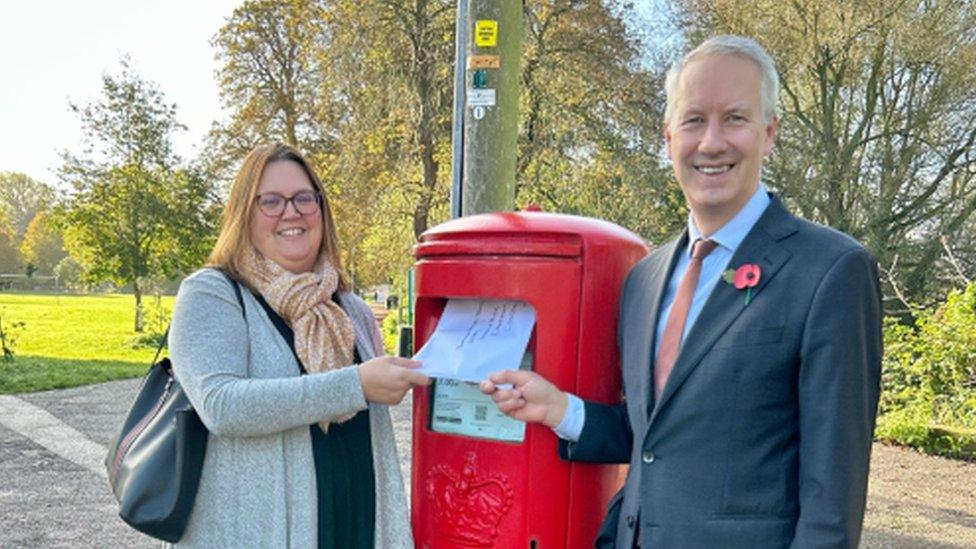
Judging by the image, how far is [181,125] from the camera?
Result: 2020 cm

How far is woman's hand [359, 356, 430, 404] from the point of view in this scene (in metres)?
1.93

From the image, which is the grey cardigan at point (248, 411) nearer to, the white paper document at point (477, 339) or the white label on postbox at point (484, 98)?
the white paper document at point (477, 339)

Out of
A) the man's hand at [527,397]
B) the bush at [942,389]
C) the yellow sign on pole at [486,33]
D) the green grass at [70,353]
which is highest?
the yellow sign on pole at [486,33]

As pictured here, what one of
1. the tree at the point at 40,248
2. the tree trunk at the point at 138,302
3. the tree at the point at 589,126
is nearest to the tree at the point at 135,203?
the tree trunk at the point at 138,302

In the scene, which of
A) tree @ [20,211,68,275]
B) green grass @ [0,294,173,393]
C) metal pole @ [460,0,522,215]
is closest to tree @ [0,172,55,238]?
tree @ [20,211,68,275]

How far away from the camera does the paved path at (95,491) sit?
16.1 ft

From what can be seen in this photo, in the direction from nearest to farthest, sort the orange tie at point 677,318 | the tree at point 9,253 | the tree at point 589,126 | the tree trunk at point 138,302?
the orange tie at point 677,318 < the tree at point 589,126 < the tree trunk at point 138,302 < the tree at point 9,253

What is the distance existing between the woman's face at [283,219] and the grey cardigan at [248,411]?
0.45ft

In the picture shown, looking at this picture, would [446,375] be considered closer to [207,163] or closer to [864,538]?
[864,538]

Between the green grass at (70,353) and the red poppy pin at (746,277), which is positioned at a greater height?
the red poppy pin at (746,277)

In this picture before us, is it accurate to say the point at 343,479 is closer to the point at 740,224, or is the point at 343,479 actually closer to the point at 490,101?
the point at 740,224

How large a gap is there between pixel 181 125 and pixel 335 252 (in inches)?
771

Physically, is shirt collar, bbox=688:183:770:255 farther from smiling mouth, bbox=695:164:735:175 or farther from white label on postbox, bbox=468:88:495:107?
white label on postbox, bbox=468:88:495:107

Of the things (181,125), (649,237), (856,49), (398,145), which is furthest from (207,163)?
(856,49)
